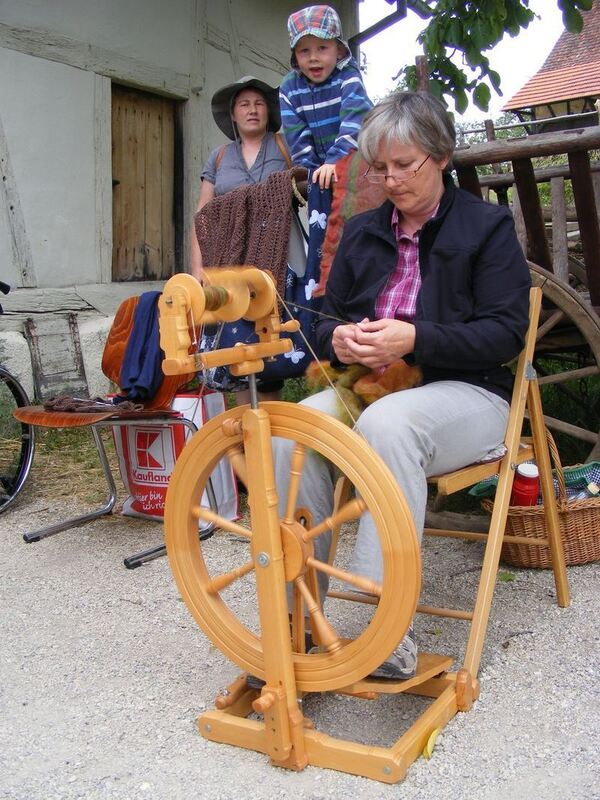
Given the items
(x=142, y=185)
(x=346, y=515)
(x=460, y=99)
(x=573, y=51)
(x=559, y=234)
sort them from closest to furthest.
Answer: (x=346, y=515) < (x=559, y=234) < (x=460, y=99) < (x=142, y=185) < (x=573, y=51)

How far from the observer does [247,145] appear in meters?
3.78

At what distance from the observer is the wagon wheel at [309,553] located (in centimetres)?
178

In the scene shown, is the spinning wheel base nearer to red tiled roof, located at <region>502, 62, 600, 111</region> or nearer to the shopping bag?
the shopping bag

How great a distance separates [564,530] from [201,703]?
4.71 feet

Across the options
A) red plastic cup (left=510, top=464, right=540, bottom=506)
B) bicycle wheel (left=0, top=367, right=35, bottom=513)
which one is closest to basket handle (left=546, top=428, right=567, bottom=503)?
red plastic cup (left=510, top=464, right=540, bottom=506)

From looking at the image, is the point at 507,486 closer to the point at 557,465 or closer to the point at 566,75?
the point at 557,465

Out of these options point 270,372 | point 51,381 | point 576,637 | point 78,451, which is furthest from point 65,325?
point 576,637

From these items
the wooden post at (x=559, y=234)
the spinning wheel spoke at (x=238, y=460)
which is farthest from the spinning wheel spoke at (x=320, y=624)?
the wooden post at (x=559, y=234)

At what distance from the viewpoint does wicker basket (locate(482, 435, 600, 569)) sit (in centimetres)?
301

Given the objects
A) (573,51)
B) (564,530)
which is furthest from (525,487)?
(573,51)

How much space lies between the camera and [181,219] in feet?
23.0

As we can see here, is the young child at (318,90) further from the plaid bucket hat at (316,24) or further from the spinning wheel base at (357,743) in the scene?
the spinning wheel base at (357,743)

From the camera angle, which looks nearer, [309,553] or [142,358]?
[309,553]

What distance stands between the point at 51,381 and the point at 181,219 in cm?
185
